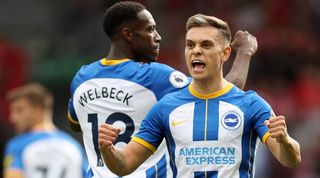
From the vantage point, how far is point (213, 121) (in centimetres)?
616

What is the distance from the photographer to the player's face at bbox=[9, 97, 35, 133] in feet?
35.3

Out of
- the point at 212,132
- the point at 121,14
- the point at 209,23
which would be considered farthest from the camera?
the point at 121,14

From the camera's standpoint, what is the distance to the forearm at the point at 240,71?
712 centimetres

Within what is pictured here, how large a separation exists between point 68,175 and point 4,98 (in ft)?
19.9

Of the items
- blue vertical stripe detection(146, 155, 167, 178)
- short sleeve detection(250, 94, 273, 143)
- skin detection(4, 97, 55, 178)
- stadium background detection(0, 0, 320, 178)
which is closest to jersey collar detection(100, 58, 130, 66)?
blue vertical stripe detection(146, 155, 167, 178)

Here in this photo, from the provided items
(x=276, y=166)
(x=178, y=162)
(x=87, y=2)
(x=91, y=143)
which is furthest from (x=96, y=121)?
(x=87, y=2)

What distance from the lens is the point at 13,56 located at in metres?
16.5

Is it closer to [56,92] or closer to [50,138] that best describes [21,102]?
[50,138]

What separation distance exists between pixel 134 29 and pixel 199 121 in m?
1.23

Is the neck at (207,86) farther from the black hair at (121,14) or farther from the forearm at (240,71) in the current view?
the black hair at (121,14)

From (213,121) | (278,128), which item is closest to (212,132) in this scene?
(213,121)

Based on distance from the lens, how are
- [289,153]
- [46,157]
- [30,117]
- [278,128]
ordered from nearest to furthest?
[278,128], [289,153], [46,157], [30,117]

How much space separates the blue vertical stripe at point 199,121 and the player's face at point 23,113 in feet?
15.6

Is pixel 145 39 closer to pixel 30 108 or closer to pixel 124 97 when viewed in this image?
pixel 124 97
